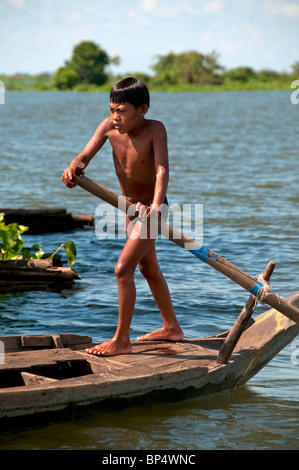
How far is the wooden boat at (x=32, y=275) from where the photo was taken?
8219mm

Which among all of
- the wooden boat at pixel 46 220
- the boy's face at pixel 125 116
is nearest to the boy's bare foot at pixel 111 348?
the boy's face at pixel 125 116

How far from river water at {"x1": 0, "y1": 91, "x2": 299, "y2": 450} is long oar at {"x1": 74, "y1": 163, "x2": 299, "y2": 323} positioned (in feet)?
2.76

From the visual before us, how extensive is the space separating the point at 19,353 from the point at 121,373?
77 centimetres

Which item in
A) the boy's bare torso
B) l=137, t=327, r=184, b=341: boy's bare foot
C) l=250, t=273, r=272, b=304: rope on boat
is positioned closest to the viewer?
l=250, t=273, r=272, b=304: rope on boat

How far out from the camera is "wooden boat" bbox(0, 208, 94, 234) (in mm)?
11320

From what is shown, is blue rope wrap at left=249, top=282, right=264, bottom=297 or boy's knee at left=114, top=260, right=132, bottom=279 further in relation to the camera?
boy's knee at left=114, top=260, right=132, bottom=279

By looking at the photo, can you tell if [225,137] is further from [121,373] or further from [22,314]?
[121,373]

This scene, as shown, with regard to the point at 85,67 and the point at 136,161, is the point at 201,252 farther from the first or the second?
the point at 85,67

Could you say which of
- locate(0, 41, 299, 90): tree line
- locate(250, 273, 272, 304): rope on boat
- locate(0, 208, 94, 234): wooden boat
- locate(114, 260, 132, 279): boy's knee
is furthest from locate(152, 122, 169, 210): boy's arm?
locate(0, 41, 299, 90): tree line

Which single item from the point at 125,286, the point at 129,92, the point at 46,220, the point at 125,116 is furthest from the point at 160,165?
the point at 46,220

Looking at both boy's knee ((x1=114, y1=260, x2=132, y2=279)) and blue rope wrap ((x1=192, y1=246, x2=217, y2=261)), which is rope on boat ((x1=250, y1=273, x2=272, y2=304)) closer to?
blue rope wrap ((x1=192, y1=246, x2=217, y2=261))

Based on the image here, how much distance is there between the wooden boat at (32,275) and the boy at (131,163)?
122 inches

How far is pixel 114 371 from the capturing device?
487 centimetres

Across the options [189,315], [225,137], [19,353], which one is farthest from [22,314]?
[225,137]
